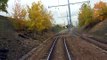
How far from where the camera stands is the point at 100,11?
88438mm

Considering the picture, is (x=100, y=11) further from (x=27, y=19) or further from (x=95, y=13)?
(x=27, y=19)

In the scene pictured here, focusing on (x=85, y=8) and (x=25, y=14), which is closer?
(x=25, y=14)

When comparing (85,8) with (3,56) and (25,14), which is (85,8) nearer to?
(25,14)

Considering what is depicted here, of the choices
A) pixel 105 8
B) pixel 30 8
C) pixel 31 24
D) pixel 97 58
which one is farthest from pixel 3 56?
pixel 105 8

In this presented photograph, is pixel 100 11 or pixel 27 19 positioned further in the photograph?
pixel 100 11

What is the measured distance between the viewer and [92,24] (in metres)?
97.5

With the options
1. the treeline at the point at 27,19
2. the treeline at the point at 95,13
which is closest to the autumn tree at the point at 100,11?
the treeline at the point at 95,13

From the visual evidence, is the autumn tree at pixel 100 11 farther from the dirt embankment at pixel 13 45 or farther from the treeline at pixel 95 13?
the dirt embankment at pixel 13 45

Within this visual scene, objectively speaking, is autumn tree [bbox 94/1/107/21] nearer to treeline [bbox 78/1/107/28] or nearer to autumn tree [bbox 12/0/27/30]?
treeline [bbox 78/1/107/28]

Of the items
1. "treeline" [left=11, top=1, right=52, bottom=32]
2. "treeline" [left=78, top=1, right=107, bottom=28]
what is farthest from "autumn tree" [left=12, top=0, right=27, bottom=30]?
"treeline" [left=78, top=1, right=107, bottom=28]

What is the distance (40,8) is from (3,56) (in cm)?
5085

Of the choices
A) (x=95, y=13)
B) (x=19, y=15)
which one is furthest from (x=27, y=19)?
(x=95, y=13)

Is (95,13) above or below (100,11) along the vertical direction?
below

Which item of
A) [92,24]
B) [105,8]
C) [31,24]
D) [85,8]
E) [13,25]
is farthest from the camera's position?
[85,8]
